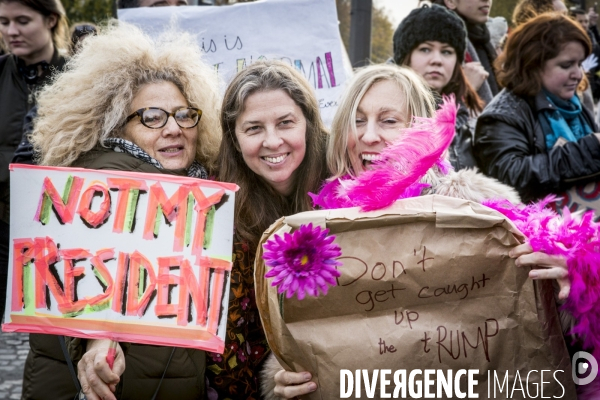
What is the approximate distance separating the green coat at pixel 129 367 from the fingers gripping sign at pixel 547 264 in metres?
1.06

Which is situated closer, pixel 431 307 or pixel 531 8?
pixel 431 307

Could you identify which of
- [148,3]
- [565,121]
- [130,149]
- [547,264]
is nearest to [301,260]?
[547,264]

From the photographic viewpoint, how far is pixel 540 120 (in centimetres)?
358

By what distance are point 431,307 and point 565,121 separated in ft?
7.27

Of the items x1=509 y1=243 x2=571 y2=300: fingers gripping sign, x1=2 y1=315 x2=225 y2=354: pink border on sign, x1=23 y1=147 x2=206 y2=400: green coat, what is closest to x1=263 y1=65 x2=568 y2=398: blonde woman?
x1=23 y1=147 x2=206 y2=400: green coat

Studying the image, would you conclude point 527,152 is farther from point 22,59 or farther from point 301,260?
point 22,59

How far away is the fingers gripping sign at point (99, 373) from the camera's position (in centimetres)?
190

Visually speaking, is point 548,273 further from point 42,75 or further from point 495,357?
point 42,75

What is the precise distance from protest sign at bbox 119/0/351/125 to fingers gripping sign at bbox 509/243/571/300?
1938 mm

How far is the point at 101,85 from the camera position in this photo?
2484 millimetres

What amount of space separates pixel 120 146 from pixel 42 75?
1772 mm

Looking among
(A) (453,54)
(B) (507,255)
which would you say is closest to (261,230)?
(B) (507,255)

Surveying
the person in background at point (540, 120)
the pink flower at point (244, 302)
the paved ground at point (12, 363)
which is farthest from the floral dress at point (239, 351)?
the paved ground at point (12, 363)

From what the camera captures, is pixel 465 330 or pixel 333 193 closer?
pixel 465 330
